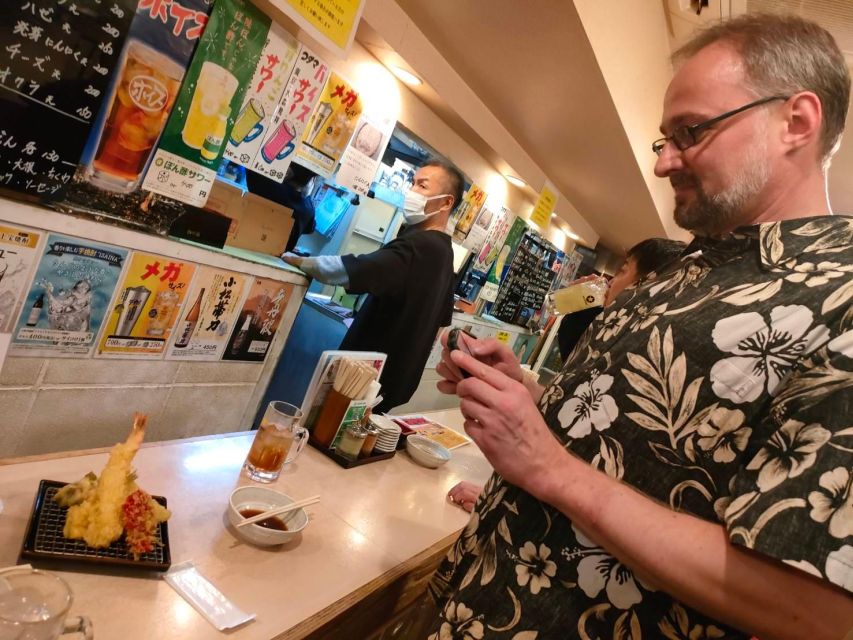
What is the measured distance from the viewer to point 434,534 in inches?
60.3

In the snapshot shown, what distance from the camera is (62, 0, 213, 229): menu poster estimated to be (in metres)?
1.55

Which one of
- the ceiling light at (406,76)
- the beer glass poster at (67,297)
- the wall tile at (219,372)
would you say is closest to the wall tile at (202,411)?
the wall tile at (219,372)

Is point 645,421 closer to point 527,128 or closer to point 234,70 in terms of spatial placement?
point 234,70

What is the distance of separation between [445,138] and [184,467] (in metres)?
2.54

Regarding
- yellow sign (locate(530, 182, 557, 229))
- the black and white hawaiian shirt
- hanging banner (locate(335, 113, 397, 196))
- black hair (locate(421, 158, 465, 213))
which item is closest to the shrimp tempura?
the black and white hawaiian shirt

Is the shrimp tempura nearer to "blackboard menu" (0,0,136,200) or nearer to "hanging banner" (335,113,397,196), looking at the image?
"blackboard menu" (0,0,136,200)

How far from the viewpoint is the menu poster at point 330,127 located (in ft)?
7.40

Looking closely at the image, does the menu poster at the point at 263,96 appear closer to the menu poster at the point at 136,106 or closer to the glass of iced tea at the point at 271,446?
the menu poster at the point at 136,106

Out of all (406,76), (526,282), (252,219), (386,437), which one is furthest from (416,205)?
(526,282)

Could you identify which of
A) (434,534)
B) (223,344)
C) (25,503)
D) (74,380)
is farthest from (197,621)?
(223,344)

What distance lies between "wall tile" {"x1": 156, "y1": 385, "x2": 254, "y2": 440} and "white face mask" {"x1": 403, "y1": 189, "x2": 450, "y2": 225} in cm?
129

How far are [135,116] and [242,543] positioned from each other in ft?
4.30

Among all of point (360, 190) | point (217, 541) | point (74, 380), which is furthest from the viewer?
point (360, 190)

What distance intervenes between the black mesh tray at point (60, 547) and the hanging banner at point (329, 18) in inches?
54.8
